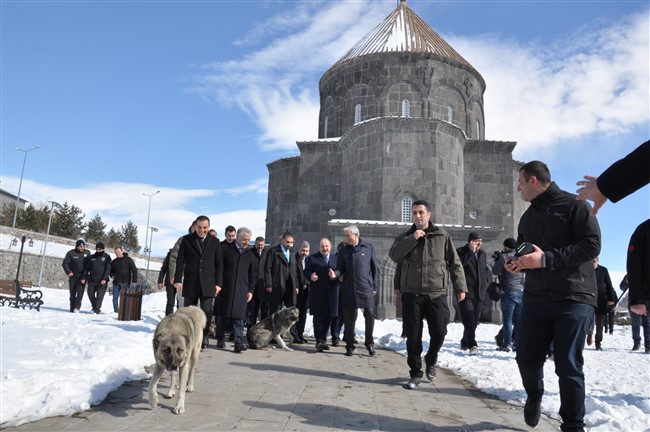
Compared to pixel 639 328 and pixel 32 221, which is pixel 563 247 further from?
pixel 32 221

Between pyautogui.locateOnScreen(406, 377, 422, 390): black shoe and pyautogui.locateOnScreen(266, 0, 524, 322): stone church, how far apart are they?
51.9 ft

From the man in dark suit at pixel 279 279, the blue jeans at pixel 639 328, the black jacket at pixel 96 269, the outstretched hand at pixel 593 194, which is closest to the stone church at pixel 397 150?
the blue jeans at pixel 639 328

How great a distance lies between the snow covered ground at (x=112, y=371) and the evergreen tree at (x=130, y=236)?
61.5 meters

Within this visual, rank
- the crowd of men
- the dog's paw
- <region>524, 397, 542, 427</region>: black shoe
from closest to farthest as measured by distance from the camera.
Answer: the crowd of men
<region>524, 397, 542, 427</region>: black shoe
the dog's paw

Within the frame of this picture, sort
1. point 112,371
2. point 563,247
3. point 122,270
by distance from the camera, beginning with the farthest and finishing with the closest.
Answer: point 122,270, point 112,371, point 563,247

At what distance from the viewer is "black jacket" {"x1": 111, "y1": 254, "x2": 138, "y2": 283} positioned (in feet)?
47.5

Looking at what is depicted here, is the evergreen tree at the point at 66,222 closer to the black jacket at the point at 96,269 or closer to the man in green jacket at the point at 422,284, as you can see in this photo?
the black jacket at the point at 96,269

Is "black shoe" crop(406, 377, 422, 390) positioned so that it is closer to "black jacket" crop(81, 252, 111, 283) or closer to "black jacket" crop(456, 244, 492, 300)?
"black jacket" crop(456, 244, 492, 300)

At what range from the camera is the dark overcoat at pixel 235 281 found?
331 inches

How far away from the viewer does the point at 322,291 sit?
378 inches

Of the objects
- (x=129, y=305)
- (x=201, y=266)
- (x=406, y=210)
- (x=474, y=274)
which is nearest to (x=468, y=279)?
(x=474, y=274)

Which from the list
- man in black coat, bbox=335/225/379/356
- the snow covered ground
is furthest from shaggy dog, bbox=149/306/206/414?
man in black coat, bbox=335/225/379/356

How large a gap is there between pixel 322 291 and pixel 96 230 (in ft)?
192

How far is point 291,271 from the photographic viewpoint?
408 inches
